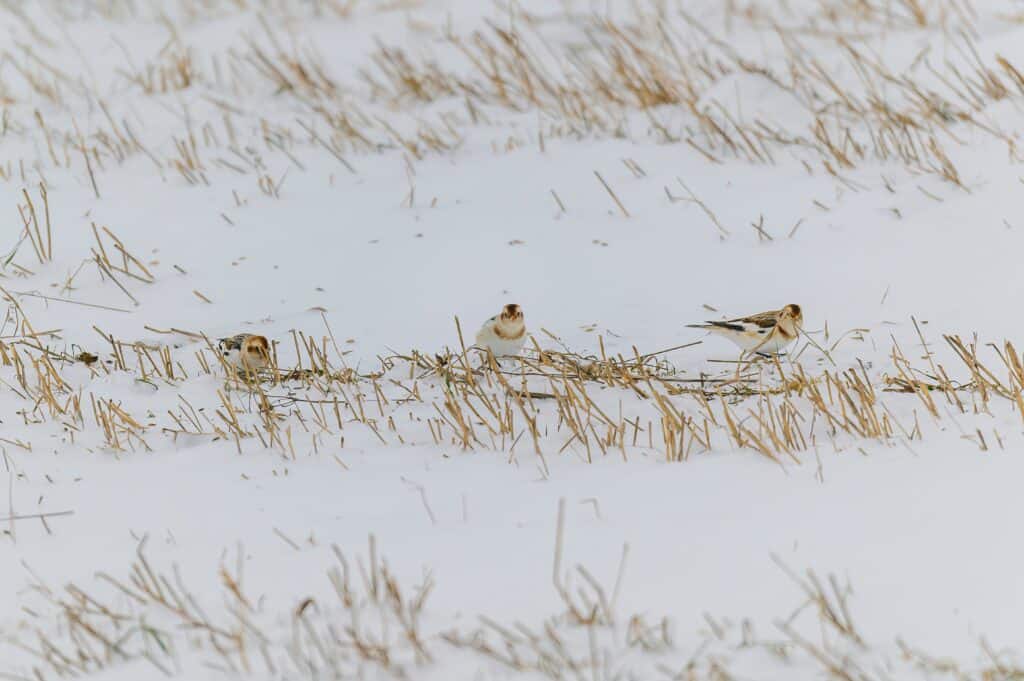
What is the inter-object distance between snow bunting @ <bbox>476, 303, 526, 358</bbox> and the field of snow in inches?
6.2

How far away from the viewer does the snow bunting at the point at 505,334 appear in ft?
20.5

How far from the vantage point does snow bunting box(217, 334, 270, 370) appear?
652 centimetres

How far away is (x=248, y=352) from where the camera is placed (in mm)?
6520

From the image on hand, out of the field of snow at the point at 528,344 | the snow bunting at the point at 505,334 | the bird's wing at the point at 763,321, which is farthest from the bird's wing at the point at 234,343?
the bird's wing at the point at 763,321

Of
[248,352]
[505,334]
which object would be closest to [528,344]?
[505,334]

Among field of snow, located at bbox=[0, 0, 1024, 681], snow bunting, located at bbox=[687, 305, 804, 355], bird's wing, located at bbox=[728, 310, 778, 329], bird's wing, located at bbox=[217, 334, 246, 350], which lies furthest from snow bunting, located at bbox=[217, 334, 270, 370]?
bird's wing, located at bbox=[728, 310, 778, 329]

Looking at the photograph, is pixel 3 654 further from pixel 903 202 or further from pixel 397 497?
pixel 903 202

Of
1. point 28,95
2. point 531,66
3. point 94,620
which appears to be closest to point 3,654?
point 94,620

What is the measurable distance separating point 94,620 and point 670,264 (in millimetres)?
4647

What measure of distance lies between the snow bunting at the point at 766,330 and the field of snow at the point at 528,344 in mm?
118

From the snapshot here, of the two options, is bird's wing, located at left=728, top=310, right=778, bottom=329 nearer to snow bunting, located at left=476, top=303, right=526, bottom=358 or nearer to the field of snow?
the field of snow

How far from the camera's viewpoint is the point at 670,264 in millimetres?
8023

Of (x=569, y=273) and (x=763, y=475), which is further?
(x=569, y=273)

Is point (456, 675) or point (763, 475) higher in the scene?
point (763, 475)
